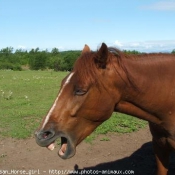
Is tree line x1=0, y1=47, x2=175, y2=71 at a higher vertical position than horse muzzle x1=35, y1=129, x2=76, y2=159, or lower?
lower

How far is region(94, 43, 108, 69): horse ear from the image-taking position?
2.46 m

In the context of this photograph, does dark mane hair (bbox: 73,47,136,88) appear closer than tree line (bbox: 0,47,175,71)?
Yes

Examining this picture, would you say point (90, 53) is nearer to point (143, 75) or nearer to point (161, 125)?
point (143, 75)

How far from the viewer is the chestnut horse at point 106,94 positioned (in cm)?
256

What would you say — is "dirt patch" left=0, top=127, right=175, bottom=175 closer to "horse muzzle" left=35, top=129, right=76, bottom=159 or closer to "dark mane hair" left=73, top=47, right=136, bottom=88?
"horse muzzle" left=35, top=129, right=76, bottom=159

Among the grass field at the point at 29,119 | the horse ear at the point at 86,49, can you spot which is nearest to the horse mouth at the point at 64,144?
the horse ear at the point at 86,49

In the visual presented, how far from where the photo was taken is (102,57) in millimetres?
2521

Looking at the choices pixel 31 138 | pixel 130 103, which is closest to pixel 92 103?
pixel 130 103

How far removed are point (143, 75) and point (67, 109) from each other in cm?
80

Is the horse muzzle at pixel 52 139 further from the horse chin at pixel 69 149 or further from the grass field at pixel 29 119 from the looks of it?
the grass field at pixel 29 119

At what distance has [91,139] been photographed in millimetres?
6109

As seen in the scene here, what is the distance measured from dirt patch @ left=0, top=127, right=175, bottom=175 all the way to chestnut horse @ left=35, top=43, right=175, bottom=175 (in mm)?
2350

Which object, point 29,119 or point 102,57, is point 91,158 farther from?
point 102,57

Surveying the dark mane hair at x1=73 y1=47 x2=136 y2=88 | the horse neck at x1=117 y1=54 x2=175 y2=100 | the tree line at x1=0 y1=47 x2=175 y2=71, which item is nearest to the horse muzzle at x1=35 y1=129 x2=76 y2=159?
the dark mane hair at x1=73 y1=47 x2=136 y2=88
